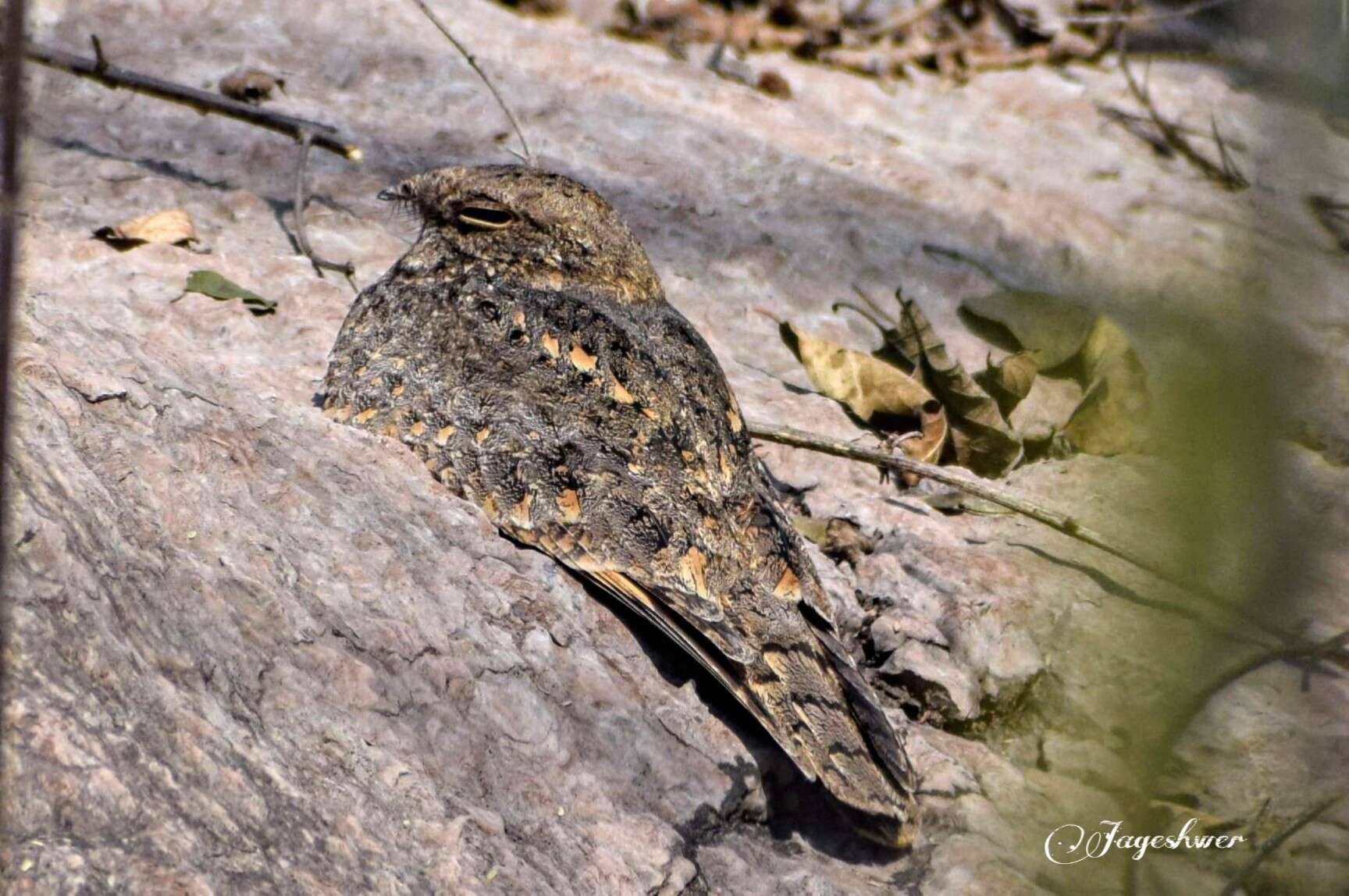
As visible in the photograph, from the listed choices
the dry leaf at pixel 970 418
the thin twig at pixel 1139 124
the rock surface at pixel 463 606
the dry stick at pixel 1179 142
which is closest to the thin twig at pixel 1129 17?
the dry stick at pixel 1179 142

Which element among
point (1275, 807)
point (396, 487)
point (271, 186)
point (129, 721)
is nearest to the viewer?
point (129, 721)

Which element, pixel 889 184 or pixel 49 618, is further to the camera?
A: pixel 889 184

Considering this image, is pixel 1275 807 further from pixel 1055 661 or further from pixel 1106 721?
pixel 1106 721

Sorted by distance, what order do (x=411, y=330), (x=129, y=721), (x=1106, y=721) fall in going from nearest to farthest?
(x=1106, y=721)
(x=129, y=721)
(x=411, y=330)

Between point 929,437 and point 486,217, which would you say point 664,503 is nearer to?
point 486,217

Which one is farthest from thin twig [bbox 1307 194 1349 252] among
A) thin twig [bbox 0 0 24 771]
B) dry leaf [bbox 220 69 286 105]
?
dry leaf [bbox 220 69 286 105]

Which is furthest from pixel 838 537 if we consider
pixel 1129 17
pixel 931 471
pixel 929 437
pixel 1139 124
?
pixel 1129 17

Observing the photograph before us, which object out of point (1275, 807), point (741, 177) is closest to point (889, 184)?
point (741, 177)
